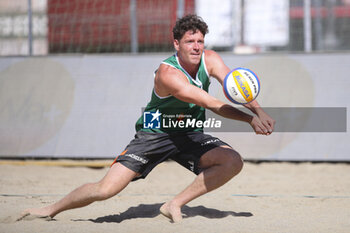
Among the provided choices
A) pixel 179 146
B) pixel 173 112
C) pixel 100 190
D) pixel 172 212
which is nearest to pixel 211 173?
pixel 179 146

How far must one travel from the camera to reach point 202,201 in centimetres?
504

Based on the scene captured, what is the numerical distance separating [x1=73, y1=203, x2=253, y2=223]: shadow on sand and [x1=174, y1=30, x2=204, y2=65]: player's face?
1.36 m

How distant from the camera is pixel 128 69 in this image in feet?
23.6

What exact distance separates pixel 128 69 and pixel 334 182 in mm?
3206

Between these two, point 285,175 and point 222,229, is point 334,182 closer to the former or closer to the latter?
point 285,175

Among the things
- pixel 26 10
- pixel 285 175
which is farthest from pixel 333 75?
pixel 26 10

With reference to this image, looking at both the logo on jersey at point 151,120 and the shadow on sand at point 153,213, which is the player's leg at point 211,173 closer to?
the shadow on sand at point 153,213

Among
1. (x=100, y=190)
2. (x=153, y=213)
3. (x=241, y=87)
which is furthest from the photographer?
(x=153, y=213)

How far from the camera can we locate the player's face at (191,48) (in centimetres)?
404

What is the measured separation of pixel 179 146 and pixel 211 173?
0.35m

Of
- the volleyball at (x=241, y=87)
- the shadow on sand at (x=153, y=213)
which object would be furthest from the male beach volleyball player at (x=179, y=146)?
the shadow on sand at (x=153, y=213)

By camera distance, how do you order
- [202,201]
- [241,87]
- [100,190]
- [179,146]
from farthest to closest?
[202,201] → [179,146] → [100,190] → [241,87]

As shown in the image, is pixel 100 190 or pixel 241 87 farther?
pixel 100 190

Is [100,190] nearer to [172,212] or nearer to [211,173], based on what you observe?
A: [172,212]
